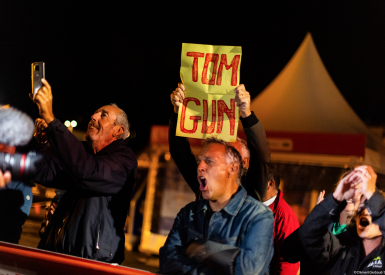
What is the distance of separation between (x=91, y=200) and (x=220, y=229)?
1071 mm

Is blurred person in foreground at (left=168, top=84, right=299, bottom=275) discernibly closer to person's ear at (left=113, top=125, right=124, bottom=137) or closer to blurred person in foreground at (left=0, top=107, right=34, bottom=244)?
person's ear at (left=113, top=125, right=124, bottom=137)

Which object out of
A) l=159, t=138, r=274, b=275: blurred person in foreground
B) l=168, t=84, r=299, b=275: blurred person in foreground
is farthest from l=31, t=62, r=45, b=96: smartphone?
l=159, t=138, r=274, b=275: blurred person in foreground

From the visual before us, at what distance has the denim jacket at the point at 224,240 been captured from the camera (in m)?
1.86

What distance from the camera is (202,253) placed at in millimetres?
1900

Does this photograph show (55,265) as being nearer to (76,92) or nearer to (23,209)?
(23,209)

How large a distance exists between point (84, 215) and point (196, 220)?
3.08ft

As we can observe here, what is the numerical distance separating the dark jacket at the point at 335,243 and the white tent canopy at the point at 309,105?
163 inches

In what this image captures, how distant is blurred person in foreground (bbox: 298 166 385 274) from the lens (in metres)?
1.96

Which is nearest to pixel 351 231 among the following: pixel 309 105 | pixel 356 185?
pixel 356 185

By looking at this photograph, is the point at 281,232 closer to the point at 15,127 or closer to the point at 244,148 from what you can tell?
the point at 244,148

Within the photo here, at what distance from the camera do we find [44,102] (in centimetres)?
251

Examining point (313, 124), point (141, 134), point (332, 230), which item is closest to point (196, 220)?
point (332, 230)

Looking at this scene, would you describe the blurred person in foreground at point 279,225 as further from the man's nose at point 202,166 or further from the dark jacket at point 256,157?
the man's nose at point 202,166

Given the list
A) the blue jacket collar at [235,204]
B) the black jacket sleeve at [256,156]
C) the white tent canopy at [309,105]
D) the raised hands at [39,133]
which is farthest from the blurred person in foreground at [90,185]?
the white tent canopy at [309,105]
